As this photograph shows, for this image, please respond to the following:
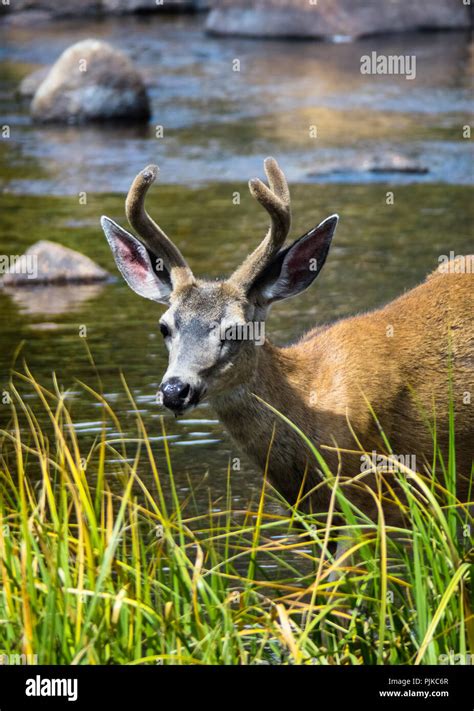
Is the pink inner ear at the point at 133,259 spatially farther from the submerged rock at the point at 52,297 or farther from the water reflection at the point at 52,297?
the water reflection at the point at 52,297

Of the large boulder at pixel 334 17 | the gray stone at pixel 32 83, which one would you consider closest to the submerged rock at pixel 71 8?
the large boulder at pixel 334 17

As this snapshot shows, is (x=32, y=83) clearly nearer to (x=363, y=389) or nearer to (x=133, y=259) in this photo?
(x=133, y=259)

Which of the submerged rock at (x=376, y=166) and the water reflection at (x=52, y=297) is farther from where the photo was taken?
the submerged rock at (x=376, y=166)

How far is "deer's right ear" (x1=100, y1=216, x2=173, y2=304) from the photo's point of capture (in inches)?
281

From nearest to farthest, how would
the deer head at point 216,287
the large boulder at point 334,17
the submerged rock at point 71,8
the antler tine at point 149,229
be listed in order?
the deer head at point 216,287 → the antler tine at point 149,229 → the large boulder at point 334,17 → the submerged rock at point 71,8

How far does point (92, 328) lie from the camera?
38.4 feet

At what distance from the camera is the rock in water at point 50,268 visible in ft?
43.4

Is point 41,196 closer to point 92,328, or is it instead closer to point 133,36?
point 92,328

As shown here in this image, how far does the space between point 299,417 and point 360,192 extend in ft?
31.7

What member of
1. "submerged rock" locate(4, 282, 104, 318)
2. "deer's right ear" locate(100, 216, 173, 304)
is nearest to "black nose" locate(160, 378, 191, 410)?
"deer's right ear" locate(100, 216, 173, 304)

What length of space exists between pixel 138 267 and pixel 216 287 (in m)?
0.51

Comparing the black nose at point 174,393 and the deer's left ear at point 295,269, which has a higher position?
the deer's left ear at point 295,269

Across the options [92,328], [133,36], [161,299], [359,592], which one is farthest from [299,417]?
[133,36]
